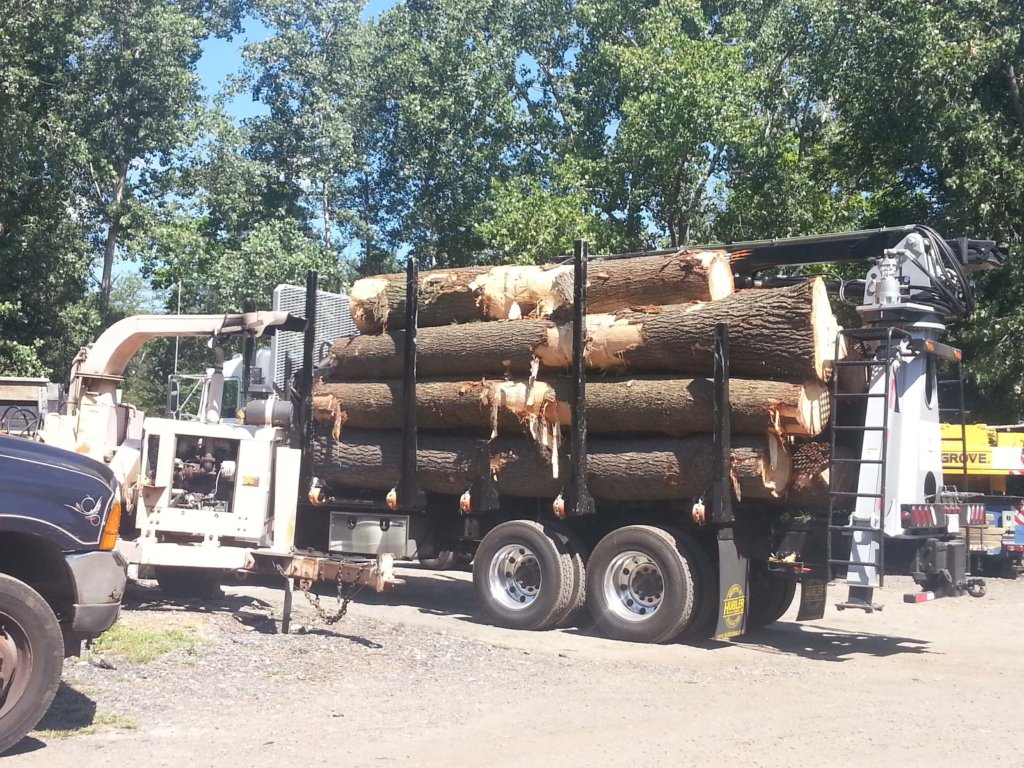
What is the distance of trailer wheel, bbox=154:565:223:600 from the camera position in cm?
1247

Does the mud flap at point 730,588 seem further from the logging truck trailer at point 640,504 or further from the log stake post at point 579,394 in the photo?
the log stake post at point 579,394

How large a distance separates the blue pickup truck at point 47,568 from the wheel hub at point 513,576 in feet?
19.3

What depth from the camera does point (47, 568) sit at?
A: 23.3ft

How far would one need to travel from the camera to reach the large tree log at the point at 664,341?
35.6 ft

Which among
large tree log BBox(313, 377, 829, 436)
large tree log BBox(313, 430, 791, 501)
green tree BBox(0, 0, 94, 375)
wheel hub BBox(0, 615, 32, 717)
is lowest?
wheel hub BBox(0, 615, 32, 717)

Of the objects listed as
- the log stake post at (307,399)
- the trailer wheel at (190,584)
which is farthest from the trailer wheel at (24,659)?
the log stake post at (307,399)

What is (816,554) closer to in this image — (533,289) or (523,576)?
(523,576)

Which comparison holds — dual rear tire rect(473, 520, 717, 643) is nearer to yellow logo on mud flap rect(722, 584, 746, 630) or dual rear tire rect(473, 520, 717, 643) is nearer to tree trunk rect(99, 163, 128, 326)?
yellow logo on mud flap rect(722, 584, 746, 630)

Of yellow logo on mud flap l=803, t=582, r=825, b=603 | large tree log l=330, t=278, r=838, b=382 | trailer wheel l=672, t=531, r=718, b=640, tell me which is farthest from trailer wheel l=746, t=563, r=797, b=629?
large tree log l=330, t=278, r=838, b=382

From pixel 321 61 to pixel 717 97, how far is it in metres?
17.8

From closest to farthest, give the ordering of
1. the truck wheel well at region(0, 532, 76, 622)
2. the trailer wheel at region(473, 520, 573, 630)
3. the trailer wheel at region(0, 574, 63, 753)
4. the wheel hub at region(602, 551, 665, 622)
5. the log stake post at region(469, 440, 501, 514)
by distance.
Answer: the trailer wheel at region(0, 574, 63, 753), the truck wheel well at region(0, 532, 76, 622), the wheel hub at region(602, 551, 665, 622), the trailer wheel at region(473, 520, 573, 630), the log stake post at region(469, 440, 501, 514)

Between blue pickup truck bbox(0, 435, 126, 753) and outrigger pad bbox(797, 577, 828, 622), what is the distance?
284 inches

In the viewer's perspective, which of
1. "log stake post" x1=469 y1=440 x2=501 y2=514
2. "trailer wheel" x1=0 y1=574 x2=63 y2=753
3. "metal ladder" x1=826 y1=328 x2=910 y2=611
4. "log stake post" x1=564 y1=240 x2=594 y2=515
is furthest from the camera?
"log stake post" x1=469 y1=440 x2=501 y2=514

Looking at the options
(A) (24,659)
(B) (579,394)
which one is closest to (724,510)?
(B) (579,394)
